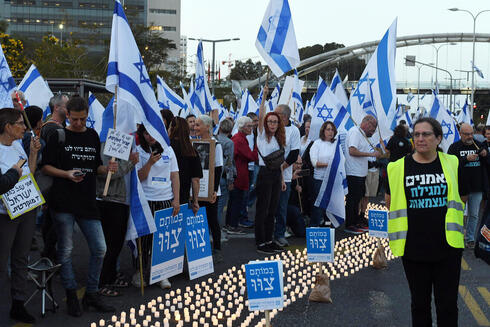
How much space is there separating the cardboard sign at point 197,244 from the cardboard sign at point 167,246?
10 centimetres

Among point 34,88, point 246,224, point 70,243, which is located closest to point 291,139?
point 246,224

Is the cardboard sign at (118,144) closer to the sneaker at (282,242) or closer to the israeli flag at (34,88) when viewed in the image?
the sneaker at (282,242)

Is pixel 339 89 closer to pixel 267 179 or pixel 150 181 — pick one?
pixel 267 179

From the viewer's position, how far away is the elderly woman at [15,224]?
5.21 meters

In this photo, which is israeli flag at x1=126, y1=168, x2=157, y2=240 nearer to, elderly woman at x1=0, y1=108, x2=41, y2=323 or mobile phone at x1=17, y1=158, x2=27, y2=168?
elderly woman at x1=0, y1=108, x2=41, y2=323

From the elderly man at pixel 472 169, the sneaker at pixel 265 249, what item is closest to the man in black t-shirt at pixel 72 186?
the sneaker at pixel 265 249

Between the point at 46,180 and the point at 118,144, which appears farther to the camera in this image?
the point at 118,144

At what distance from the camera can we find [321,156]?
33.2ft

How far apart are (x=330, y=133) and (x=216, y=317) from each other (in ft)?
16.3

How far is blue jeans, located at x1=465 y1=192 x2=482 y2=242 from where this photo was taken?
9.58m

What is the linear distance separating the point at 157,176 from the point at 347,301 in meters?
2.39

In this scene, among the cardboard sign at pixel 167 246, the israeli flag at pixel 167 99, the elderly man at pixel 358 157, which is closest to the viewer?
the cardboard sign at pixel 167 246

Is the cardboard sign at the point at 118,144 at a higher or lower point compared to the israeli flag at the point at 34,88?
lower

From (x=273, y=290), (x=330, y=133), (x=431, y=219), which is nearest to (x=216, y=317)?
(x=273, y=290)
